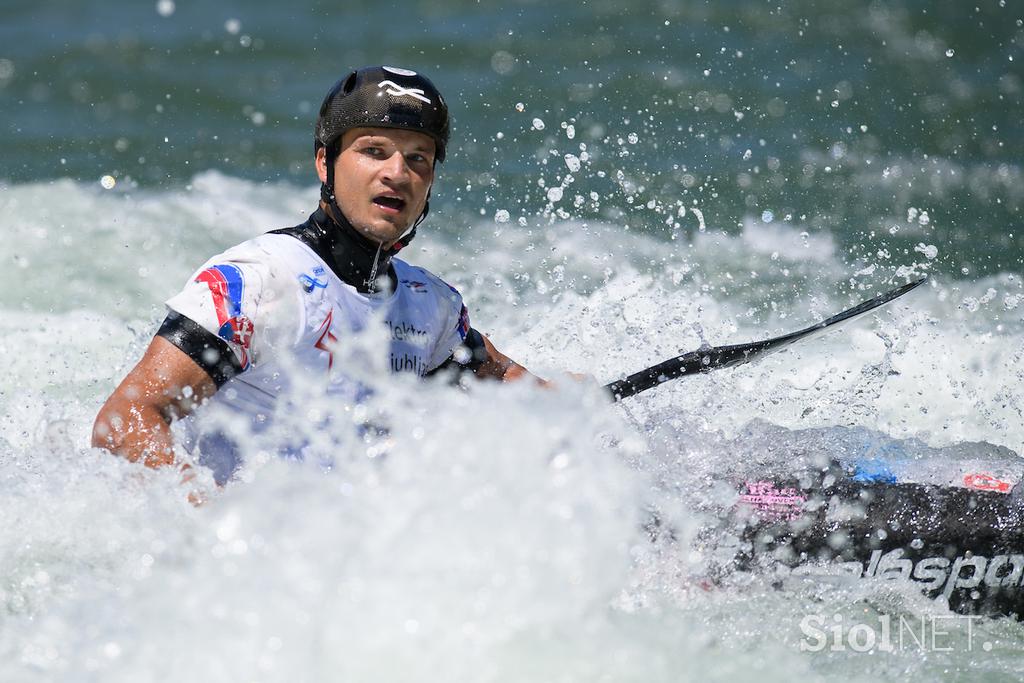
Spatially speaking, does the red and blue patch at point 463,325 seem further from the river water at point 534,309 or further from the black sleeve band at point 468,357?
the river water at point 534,309

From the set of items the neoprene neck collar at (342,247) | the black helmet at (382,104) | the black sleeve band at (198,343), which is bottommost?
the black sleeve band at (198,343)

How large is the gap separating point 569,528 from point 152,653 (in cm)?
94

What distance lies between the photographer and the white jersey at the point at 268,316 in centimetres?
325

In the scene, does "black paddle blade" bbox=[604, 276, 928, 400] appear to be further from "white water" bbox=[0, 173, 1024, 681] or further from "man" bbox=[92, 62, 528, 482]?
"man" bbox=[92, 62, 528, 482]

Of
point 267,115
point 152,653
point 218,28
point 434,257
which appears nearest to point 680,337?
point 434,257

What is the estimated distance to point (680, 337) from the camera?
5.55 meters

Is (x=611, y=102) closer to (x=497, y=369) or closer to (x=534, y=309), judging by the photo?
(x=534, y=309)

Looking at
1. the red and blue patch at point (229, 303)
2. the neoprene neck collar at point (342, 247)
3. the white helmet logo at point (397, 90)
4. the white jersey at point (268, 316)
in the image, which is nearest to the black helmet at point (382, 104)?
the white helmet logo at point (397, 90)

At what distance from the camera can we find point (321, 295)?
11.6ft

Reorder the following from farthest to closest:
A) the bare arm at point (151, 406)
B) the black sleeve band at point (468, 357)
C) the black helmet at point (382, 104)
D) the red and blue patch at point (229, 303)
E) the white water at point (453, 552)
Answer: the black sleeve band at point (468, 357) → the black helmet at point (382, 104) → the red and blue patch at point (229, 303) → the bare arm at point (151, 406) → the white water at point (453, 552)

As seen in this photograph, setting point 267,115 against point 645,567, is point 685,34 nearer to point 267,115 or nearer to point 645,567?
point 267,115

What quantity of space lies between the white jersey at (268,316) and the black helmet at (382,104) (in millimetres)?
393

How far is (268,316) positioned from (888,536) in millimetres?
2007

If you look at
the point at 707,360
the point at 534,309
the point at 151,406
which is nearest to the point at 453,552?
the point at 151,406
